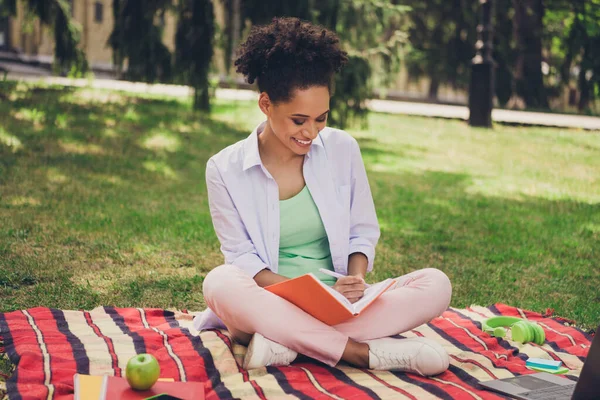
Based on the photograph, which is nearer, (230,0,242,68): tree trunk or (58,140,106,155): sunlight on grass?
(58,140,106,155): sunlight on grass

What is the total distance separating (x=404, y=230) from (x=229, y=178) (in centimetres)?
313

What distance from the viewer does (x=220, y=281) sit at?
3342mm

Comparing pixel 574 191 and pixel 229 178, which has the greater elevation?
pixel 229 178

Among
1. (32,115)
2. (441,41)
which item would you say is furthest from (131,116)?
(441,41)

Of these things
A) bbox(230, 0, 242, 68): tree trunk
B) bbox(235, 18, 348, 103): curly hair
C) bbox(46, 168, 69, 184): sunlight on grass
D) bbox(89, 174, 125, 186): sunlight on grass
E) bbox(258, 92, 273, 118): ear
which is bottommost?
bbox(89, 174, 125, 186): sunlight on grass

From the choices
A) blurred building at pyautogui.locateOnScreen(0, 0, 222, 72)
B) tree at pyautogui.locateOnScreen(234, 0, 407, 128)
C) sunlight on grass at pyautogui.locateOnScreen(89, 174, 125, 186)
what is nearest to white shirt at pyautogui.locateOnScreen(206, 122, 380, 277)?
sunlight on grass at pyautogui.locateOnScreen(89, 174, 125, 186)

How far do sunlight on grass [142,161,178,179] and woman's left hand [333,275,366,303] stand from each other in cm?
485

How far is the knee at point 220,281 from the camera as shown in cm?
332

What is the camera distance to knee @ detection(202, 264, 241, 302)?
3.32 metres

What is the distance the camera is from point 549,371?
3.44 m

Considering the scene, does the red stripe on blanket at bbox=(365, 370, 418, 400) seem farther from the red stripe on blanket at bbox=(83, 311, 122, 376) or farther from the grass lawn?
the grass lawn

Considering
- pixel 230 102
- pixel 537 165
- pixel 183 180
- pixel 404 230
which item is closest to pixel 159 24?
pixel 230 102

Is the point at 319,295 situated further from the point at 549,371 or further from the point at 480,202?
the point at 480,202

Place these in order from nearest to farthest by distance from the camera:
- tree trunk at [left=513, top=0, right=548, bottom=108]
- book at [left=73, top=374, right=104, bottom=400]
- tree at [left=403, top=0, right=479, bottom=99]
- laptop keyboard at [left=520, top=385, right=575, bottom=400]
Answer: book at [left=73, top=374, right=104, bottom=400] < laptop keyboard at [left=520, top=385, right=575, bottom=400] < tree trunk at [left=513, top=0, right=548, bottom=108] < tree at [left=403, top=0, right=479, bottom=99]
